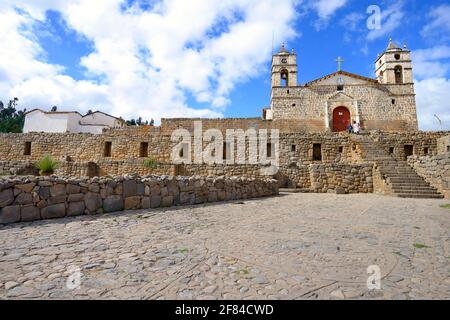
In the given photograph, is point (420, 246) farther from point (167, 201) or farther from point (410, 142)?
point (410, 142)

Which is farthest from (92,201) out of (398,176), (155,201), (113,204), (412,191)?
(398,176)

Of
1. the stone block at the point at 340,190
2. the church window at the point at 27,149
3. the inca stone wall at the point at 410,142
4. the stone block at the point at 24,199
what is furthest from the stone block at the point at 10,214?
the inca stone wall at the point at 410,142

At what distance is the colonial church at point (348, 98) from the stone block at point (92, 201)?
2523 centimetres

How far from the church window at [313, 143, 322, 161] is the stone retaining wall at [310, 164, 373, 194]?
308cm

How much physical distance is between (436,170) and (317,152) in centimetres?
623

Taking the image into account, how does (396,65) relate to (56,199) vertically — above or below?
above

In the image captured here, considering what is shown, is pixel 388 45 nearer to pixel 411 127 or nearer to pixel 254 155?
pixel 411 127

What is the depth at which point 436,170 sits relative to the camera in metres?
10.8

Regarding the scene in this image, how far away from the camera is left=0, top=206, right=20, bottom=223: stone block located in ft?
14.2

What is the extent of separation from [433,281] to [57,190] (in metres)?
6.01

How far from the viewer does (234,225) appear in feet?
Result: 16.0

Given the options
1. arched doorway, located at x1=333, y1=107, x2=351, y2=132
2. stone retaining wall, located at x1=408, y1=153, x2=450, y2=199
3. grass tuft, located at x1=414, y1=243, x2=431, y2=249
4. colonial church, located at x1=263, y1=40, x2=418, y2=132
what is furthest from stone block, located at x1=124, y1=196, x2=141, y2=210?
arched doorway, located at x1=333, y1=107, x2=351, y2=132

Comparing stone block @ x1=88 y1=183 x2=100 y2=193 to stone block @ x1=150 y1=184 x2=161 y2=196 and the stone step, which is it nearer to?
stone block @ x1=150 y1=184 x2=161 y2=196

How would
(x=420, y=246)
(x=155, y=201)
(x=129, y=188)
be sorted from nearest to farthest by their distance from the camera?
(x=420, y=246) < (x=129, y=188) < (x=155, y=201)
